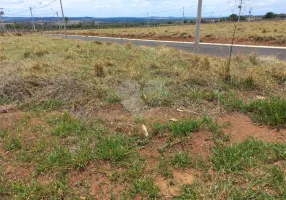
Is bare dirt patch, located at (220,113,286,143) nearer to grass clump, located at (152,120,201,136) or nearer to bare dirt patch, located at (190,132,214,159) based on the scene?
bare dirt patch, located at (190,132,214,159)

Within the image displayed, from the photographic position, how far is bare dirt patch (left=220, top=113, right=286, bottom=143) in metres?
3.25

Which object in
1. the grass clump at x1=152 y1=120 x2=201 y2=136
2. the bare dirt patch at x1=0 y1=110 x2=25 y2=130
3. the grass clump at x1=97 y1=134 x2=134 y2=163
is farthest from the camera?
the bare dirt patch at x1=0 y1=110 x2=25 y2=130

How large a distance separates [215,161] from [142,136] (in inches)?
42.0

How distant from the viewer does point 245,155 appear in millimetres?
2842

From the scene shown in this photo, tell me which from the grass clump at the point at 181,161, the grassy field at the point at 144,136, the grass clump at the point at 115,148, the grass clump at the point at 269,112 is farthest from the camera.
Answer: the grass clump at the point at 269,112

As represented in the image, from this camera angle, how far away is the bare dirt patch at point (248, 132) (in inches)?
128

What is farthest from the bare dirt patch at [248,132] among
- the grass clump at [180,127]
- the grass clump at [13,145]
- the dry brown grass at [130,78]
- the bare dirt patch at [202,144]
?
the grass clump at [13,145]

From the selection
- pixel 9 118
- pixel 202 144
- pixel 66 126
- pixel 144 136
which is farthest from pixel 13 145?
pixel 202 144

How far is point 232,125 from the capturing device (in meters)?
3.64

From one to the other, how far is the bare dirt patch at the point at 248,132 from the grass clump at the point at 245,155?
22 centimetres

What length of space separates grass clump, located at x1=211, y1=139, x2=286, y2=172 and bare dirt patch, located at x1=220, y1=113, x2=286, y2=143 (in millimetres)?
217

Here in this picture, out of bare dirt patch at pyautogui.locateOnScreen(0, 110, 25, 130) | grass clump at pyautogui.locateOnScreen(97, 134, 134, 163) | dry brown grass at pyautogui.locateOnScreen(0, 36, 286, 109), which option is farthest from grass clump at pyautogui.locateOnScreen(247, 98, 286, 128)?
bare dirt patch at pyautogui.locateOnScreen(0, 110, 25, 130)

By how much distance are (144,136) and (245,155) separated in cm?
131

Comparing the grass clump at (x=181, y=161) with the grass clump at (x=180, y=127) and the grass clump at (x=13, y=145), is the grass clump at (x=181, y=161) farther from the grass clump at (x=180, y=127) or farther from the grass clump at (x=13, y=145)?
the grass clump at (x=13, y=145)
